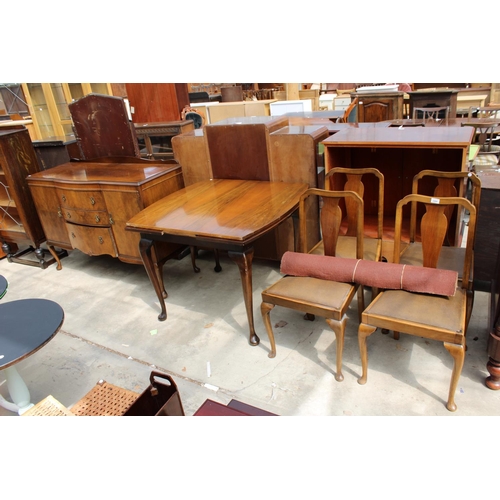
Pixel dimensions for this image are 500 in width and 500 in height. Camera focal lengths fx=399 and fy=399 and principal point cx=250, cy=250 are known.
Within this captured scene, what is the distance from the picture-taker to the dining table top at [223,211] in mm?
2199

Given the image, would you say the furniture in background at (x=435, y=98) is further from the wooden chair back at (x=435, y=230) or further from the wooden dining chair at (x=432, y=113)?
the wooden chair back at (x=435, y=230)

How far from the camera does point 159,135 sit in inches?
171

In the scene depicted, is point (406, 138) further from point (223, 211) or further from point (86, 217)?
point (86, 217)

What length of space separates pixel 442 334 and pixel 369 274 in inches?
17.9

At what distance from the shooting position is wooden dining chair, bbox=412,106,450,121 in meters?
4.26

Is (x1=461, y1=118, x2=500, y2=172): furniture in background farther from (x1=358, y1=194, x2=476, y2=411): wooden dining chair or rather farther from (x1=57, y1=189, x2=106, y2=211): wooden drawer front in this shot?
(x1=57, y1=189, x2=106, y2=211): wooden drawer front

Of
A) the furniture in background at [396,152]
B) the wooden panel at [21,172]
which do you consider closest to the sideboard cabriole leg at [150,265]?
the furniture in background at [396,152]

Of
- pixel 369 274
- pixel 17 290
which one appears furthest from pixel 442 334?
pixel 17 290

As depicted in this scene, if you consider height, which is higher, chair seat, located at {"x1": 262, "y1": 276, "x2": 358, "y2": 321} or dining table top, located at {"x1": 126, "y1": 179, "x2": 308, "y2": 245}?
dining table top, located at {"x1": 126, "y1": 179, "x2": 308, "y2": 245}

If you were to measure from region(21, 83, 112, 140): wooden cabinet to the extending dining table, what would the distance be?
437cm

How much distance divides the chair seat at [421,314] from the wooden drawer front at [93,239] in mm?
2087

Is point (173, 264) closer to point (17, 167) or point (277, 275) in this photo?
point (277, 275)

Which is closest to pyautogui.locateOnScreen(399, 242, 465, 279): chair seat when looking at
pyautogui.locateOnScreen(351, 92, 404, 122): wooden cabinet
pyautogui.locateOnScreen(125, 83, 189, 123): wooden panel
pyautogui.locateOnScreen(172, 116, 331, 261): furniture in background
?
pyautogui.locateOnScreen(172, 116, 331, 261): furniture in background

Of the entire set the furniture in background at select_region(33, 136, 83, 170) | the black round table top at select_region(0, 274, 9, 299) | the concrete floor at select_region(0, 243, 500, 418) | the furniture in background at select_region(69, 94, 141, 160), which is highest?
the furniture in background at select_region(69, 94, 141, 160)
